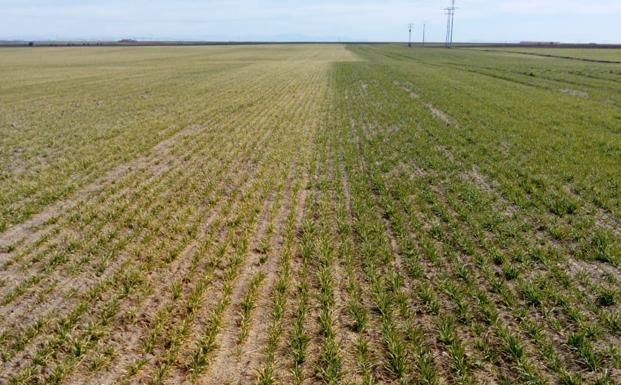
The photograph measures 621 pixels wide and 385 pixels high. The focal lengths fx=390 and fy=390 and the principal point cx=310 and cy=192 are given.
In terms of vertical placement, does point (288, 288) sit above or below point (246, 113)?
below

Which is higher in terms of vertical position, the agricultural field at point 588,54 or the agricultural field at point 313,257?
the agricultural field at point 588,54

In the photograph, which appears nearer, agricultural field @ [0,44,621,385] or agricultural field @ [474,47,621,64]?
agricultural field @ [0,44,621,385]

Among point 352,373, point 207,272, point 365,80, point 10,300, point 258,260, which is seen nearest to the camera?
point 352,373

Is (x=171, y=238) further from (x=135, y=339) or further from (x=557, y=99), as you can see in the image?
(x=557, y=99)

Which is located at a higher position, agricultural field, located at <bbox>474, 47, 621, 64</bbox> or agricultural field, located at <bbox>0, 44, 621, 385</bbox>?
agricultural field, located at <bbox>474, 47, 621, 64</bbox>

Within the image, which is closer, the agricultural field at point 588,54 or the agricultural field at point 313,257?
the agricultural field at point 313,257

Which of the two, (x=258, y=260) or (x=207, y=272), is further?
(x=258, y=260)

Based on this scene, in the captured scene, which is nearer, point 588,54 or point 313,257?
point 313,257

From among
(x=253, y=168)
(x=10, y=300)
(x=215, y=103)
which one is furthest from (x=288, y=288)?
(x=215, y=103)
